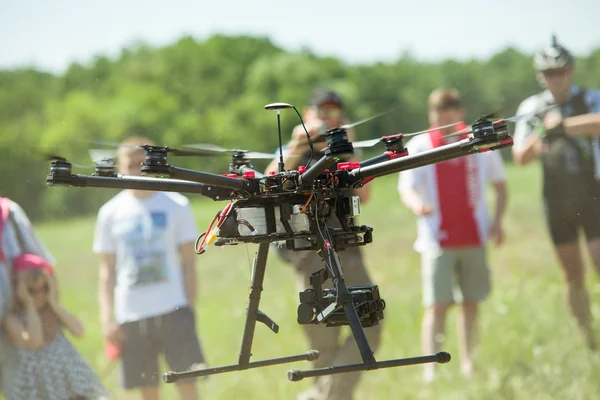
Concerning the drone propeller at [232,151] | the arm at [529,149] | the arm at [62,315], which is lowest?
the arm at [62,315]

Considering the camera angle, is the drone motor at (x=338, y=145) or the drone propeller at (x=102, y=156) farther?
the drone propeller at (x=102, y=156)

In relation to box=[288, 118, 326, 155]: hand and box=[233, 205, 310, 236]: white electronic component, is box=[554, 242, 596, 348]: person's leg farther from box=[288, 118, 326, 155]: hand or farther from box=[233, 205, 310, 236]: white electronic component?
box=[233, 205, 310, 236]: white electronic component

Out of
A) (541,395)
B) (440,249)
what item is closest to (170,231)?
(440,249)

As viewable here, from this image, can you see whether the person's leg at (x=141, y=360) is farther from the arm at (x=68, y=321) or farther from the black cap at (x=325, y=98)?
the black cap at (x=325, y=98)

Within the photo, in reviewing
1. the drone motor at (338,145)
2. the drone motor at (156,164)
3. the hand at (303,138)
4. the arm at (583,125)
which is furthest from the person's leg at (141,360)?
the drone motor at (338,145)

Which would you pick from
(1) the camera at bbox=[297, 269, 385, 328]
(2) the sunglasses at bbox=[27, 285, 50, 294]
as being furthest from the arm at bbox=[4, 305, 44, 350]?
(1) the camera at bbox=[297, 269, 385, 328]

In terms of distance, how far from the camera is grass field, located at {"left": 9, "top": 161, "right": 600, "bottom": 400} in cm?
797

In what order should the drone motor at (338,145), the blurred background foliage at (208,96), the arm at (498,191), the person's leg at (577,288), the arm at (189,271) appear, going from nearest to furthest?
the drone motor at (338,145) < the arm at (189,271) < the person's leg at (577,288) < the arm at (498,191) < the blurred background foliage at (208,96)

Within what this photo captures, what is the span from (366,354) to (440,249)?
4.85 metres

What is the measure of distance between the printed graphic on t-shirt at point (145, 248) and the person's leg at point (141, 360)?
1.17 ft

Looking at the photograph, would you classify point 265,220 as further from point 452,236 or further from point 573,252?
point 573,252

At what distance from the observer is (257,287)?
416cm

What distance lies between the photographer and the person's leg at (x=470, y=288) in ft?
27.5

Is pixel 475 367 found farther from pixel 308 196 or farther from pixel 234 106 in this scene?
pixel 234 106
